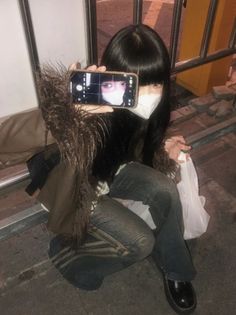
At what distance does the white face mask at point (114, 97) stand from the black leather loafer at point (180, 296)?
3.18 feet

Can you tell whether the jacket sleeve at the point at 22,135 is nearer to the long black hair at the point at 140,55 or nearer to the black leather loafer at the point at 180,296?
the long black hair at the point at 140,55

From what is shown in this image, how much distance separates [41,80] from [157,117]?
539 mm

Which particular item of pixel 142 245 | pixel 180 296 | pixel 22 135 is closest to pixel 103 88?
pixel 22 135

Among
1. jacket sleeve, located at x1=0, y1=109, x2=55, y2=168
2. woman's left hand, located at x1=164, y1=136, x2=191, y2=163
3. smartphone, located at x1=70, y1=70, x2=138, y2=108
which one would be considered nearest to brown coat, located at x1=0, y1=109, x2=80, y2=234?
jacket sleeve, located at x1=0, y1=109, x2=55, y2=168

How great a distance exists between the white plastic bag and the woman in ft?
0.26

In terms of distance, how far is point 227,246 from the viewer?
187 cm

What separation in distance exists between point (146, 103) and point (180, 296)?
94cm

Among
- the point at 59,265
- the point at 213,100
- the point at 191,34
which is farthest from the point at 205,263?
the point at 191,34

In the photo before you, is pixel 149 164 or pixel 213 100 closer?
pixel 149 164

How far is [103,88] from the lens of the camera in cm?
114

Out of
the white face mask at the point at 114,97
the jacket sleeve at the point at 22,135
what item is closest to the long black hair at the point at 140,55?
the white face mask at the point at 114,97

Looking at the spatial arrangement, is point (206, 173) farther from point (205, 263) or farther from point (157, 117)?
point (157, 117)

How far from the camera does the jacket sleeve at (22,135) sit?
1.19 meters

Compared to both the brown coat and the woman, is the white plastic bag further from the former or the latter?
the brown coat
